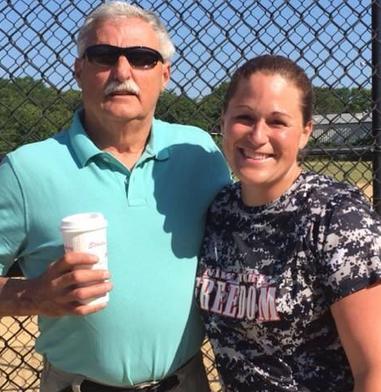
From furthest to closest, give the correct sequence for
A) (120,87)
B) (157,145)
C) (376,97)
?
→ (376,97) < (157,145) < (120,87)

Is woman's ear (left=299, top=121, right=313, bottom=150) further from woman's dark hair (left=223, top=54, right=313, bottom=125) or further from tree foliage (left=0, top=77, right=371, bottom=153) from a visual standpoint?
tree foliage (left=0, top=77, right=371, bottom=153)

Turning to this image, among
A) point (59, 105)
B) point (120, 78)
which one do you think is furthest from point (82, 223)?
point (59, 105)

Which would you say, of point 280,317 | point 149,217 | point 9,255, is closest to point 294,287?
point 280,317

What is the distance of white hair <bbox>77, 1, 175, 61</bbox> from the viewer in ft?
7.47

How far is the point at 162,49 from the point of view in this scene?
234cm

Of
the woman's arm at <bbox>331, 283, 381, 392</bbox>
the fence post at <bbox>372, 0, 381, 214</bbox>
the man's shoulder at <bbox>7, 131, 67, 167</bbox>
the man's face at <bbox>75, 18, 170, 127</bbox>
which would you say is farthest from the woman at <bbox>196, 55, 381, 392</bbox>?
the fence post at <bbox>372, 0, 381, 214</bbox>

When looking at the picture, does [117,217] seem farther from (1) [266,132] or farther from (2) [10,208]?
(1) [266,132]

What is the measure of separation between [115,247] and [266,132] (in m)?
0.60

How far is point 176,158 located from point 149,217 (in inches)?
10.8

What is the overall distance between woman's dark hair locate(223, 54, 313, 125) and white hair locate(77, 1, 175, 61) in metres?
0.39

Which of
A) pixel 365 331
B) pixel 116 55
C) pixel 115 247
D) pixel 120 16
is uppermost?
pixel 120 16

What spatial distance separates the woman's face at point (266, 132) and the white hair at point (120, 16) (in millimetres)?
434

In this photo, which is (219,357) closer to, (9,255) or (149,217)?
(149,217)

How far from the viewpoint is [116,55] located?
2.23 metres
